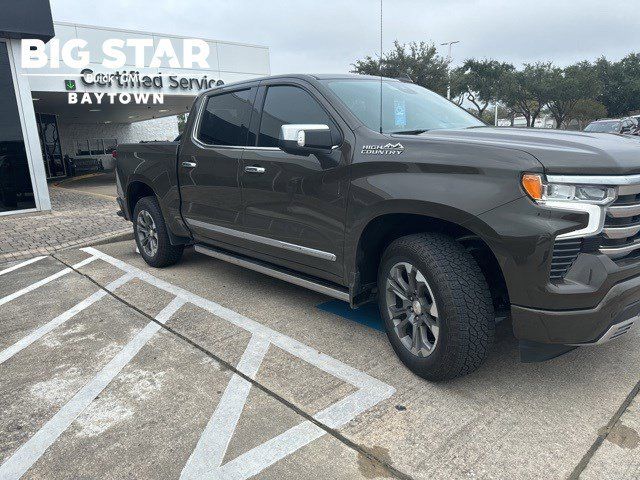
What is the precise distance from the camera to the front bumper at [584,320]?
91.2 inches

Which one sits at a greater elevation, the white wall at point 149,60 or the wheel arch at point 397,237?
the white wall at point 149,60

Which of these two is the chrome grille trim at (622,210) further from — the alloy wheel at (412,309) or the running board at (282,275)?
the running board at (282,275)

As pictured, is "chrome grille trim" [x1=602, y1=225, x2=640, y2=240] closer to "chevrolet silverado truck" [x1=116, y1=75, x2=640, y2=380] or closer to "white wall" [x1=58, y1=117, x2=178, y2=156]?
"chevrolet silverado truck" [x1=116, y1=75, x2=640, y2=380]

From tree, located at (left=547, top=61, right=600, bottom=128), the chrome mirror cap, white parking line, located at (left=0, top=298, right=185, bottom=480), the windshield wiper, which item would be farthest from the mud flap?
tree, located at (left=547, top=61, right=600, bottom=128)

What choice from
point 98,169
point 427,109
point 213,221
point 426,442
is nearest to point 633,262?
point 426,442

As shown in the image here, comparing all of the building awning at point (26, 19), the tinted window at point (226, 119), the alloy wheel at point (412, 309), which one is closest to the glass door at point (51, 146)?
the building awning at point (26, 19)

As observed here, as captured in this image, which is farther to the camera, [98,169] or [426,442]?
[98,169]

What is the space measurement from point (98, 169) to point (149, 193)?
23931 millimetres

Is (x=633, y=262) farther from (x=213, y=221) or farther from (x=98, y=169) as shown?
(x=98, y=169)

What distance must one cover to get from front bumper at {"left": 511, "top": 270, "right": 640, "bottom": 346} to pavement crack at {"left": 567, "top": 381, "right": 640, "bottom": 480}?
0.44 meters

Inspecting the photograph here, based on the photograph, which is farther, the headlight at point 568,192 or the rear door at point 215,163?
the rear door at point 215,163

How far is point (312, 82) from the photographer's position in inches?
141

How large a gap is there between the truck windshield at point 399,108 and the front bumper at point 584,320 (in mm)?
1408

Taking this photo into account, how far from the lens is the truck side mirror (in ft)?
9.90
